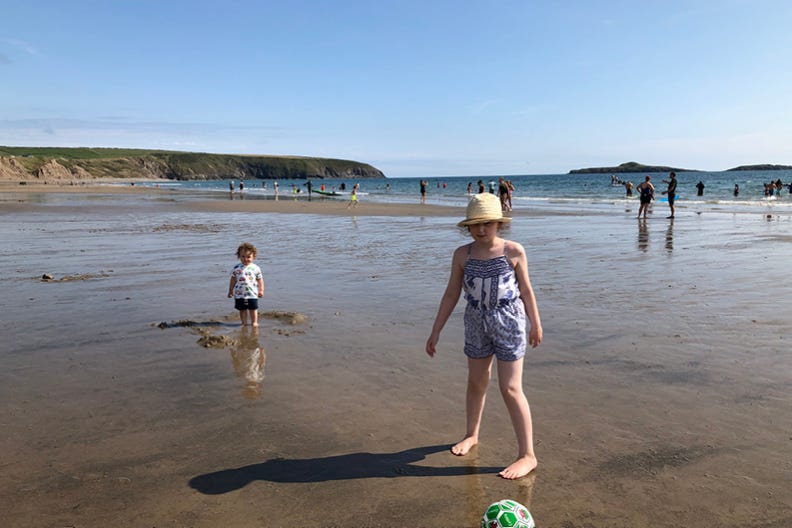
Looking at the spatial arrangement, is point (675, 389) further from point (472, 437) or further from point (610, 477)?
point (472, 437)

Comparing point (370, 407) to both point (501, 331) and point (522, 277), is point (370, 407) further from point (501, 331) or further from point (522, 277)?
point (522, 277)

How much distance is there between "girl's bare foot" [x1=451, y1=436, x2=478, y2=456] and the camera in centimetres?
415

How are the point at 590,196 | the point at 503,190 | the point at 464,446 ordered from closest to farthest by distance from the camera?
the point at 464,446 → the point at 503,190 → the point at 590,196

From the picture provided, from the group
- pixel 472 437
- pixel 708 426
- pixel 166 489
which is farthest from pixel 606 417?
pixel 166 489

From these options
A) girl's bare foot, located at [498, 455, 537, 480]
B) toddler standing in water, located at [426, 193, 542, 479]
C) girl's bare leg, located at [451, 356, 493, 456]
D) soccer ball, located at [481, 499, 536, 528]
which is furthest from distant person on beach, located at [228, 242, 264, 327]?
soccer ball, located at [481, 499, 536, 528]

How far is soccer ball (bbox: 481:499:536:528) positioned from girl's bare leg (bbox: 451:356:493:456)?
0.97 meters

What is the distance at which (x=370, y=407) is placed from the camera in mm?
5004

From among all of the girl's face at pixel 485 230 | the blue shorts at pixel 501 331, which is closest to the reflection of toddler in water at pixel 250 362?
the blue shorts at pixel 501 331

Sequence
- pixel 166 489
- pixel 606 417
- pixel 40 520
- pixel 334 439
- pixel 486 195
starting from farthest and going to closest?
pixel 606 417, pixel 334 439, pixel 486 195, pixel 166 489, pixel 40 520

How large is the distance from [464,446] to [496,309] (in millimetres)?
1072

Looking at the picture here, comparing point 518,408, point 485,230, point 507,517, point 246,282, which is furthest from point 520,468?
point 246,282

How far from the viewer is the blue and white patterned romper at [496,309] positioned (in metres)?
3.92

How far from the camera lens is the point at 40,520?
10.9 ft

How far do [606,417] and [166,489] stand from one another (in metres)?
3.38
